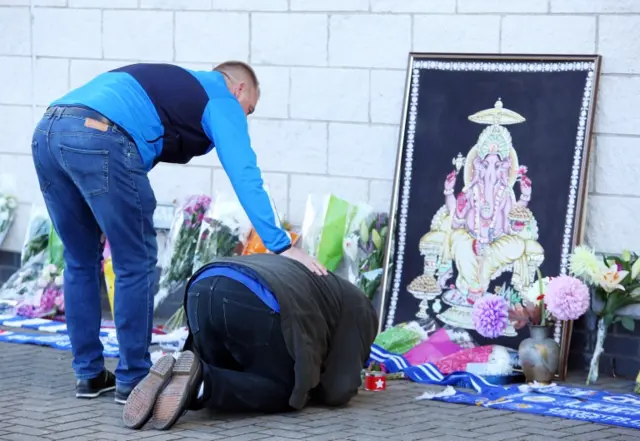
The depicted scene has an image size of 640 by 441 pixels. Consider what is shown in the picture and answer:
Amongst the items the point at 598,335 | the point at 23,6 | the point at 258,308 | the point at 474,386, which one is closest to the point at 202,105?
the point at 258,308

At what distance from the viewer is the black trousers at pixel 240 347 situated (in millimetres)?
5031

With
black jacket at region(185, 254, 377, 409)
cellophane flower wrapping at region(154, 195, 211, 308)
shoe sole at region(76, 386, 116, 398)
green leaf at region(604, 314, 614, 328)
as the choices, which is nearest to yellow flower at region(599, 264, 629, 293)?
green leaf at region(604, 314, 614, 328)

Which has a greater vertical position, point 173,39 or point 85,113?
point 173,39

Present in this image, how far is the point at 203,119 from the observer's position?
205 inches

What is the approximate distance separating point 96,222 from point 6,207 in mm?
2913

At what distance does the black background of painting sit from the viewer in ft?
20.8

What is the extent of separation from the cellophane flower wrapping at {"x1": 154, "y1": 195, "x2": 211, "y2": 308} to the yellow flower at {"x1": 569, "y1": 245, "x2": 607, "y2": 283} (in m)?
2.25

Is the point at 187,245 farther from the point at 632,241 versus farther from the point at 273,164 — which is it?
the point at 632,241

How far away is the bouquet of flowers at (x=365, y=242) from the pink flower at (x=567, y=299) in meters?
1.16

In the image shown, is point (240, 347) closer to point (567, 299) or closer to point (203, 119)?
point (203, 119)

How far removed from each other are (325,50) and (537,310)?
6.38 ft

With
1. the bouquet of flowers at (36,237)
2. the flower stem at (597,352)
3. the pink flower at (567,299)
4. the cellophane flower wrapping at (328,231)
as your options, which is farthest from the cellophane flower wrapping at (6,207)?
the flower stem at (597,352)

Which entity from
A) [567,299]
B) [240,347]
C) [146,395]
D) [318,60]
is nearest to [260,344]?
[240,347]

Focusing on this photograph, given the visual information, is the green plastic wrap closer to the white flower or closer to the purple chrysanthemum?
the purple chrysanthemum
